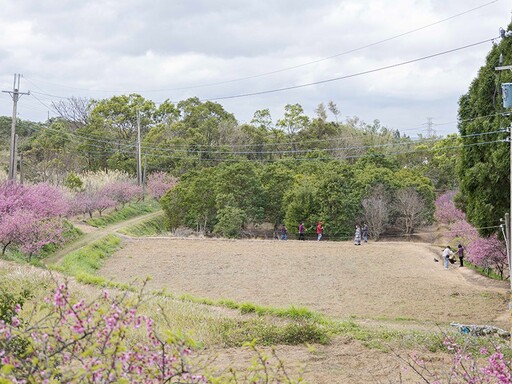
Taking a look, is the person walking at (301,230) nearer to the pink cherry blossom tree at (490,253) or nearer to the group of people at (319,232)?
the group of people at (319,232)

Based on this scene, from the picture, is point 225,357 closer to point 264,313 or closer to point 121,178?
point 264,313

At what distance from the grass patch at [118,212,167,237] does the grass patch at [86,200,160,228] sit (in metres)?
1.34

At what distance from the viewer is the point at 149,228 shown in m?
34.7

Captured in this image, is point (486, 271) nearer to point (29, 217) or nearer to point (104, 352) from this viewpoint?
point (29, 217)

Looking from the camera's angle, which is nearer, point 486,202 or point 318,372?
point 318,372

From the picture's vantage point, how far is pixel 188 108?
2098 inches

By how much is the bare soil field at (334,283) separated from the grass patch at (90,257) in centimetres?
42

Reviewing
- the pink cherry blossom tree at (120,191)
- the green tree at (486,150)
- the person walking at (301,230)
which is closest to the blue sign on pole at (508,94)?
the green tree at (486,150)

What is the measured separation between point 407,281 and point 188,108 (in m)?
36.9

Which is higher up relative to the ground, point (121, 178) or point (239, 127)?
point (239, 127)

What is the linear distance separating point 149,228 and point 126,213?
8.82 feet

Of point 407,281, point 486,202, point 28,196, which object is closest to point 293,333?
point 486,202

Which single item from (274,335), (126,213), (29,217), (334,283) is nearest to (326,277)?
(334,283)

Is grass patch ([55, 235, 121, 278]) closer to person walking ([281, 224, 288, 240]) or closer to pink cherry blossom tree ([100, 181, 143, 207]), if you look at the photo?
person walking ([281, 224, 288, 240])
